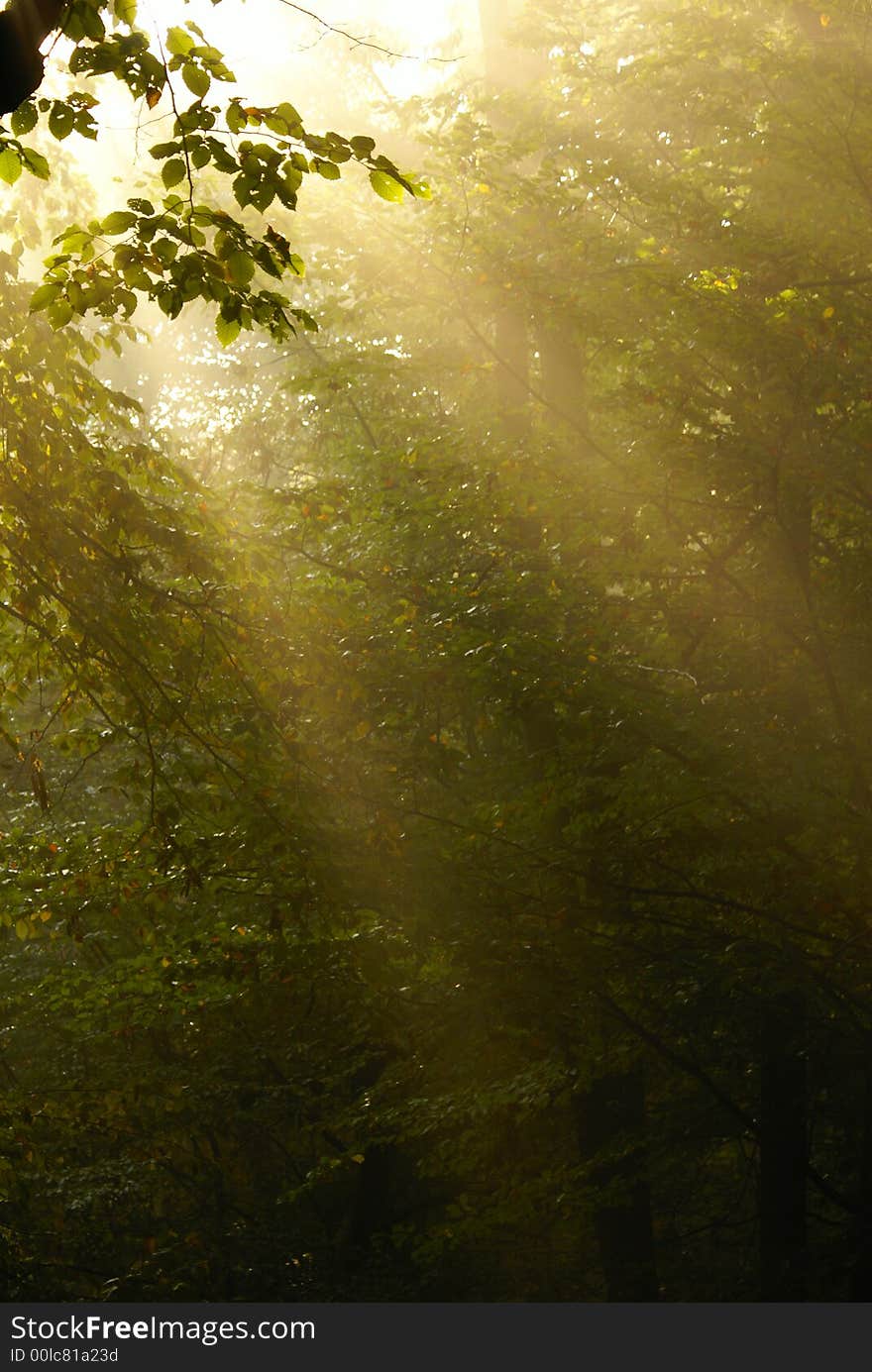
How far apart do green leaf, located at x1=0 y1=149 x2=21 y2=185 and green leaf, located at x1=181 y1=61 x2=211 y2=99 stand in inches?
23.0

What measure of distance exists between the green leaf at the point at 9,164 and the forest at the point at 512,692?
9.27 feet

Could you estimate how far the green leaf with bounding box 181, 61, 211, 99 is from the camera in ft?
11.4

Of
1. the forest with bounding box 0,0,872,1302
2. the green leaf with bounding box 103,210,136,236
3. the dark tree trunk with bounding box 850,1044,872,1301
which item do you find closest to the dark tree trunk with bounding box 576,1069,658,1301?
the forest with bounding box 0,0,872,1302

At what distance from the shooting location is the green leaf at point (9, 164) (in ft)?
11.8

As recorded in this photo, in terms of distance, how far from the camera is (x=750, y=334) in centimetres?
826

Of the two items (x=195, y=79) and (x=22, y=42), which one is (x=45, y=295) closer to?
(x=195, y=79)

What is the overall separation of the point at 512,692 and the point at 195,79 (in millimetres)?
5012

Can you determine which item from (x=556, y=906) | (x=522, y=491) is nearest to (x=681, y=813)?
(x=556, y=906)

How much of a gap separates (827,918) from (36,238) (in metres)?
6.88

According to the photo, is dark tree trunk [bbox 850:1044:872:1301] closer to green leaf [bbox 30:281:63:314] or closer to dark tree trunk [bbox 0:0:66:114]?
green leaf [bbox 30:281:63:314]

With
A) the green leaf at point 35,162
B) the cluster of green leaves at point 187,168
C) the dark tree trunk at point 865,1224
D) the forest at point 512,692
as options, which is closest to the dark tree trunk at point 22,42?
the cluster of green leaves at point 187,168

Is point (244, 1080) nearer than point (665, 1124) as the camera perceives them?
No
